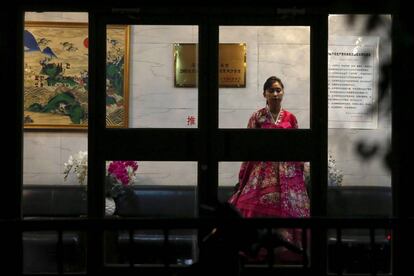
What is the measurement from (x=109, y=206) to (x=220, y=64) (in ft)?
5.35

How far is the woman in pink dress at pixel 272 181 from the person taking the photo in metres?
6.14

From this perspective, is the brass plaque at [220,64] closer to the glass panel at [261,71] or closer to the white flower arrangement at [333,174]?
the glass panel at [261,71]

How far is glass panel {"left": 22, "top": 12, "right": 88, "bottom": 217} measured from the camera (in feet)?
20.5

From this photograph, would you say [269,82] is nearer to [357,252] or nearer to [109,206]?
[357,252]

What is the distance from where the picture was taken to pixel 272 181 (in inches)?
248

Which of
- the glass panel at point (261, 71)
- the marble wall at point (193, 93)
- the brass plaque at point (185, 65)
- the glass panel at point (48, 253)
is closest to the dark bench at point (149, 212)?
the glass panel at point (48, 253)

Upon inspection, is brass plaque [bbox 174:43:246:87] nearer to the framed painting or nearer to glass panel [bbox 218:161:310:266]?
the framed painting

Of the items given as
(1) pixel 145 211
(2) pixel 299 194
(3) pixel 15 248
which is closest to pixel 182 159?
(1) pixel 145 211

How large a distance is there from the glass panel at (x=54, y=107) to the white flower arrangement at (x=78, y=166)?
0.05 ft

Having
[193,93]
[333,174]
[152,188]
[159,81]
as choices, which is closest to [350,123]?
[333,174]

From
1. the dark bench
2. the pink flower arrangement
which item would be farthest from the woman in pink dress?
the pink flower arrangement

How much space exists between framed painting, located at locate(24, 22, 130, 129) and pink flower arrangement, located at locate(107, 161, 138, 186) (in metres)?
0.35

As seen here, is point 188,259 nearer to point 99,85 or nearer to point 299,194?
point 299,194

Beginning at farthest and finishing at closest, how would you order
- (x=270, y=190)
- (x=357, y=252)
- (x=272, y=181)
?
(x=270, y=190) → (x=272, y=181) → (x=357, y=252)
